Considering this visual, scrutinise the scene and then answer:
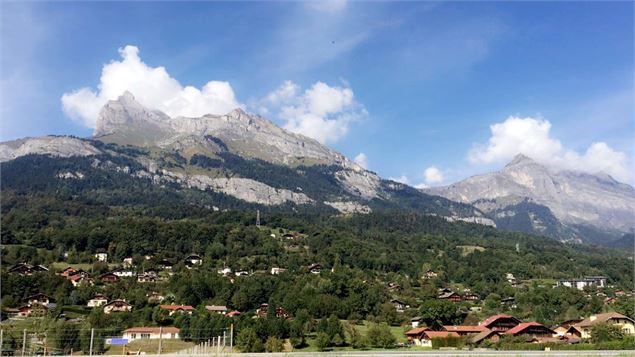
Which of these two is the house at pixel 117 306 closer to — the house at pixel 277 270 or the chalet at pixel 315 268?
the house at pixel 277 270

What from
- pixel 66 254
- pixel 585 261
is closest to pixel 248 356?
pixel 66 254

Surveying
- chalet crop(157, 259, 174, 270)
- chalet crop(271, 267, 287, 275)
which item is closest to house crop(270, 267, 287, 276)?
chalet crop(271, 267, 287, 275)

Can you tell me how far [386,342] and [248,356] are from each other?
41658 mm

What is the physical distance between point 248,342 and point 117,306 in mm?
37308

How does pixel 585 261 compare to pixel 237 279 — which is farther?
pixel 585 261

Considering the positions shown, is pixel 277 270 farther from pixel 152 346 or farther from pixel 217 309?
pixel 152 346

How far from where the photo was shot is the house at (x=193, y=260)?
124 meters

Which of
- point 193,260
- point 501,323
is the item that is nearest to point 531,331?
point 501,323

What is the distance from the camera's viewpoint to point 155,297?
90.7 metres

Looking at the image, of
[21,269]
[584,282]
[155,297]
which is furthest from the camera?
[584,282]

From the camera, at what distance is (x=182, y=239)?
140m

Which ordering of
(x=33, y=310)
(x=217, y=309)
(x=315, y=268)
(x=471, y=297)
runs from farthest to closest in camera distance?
(x=315, y=268), (x=471, y=297), (x=217, y=309), (x=33, y=310)

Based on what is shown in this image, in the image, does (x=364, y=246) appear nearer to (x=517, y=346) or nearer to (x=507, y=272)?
(x=507, y=272)

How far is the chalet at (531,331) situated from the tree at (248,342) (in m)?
29.7
